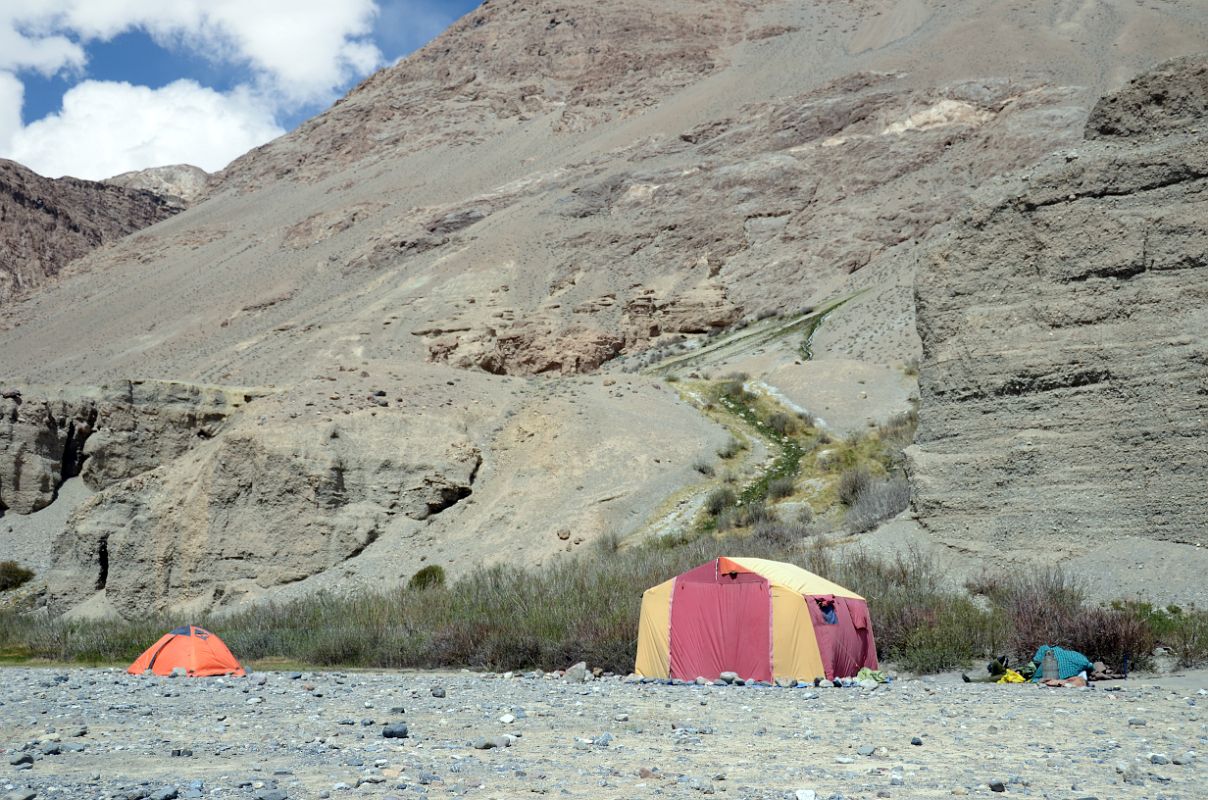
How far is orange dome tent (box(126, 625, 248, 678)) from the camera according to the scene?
14828 mm

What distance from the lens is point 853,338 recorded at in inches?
1534

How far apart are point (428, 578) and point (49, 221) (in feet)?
359

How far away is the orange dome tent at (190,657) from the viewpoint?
14.8m

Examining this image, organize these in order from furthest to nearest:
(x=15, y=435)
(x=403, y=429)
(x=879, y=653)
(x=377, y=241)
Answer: (x=377, y=241)
(x=15, y=435)
(x=403, y=429)
(x=879, y=653)

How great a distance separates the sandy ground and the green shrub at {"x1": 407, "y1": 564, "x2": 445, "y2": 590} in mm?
9236

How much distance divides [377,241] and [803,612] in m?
60.8

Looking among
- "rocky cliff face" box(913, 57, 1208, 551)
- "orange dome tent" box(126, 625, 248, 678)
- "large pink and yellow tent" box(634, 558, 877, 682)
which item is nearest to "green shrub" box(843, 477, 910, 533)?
"rocky cliff face" box(913, 57, 1208, 551)

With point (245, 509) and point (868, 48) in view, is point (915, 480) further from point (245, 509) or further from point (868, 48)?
point (868, 48)

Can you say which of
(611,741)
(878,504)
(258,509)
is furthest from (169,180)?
(611,741)

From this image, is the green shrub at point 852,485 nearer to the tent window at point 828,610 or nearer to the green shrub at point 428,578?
the green shrub at point 428,578

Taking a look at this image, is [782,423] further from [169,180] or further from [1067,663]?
[169,180]

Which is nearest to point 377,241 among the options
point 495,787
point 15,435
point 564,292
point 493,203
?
point 493,203

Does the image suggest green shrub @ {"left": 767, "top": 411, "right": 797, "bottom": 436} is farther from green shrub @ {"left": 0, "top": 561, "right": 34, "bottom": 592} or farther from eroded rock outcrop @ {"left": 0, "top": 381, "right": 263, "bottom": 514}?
green shrub @ {"left": 0, "top": 561, "right": 34, "bottom": 592}

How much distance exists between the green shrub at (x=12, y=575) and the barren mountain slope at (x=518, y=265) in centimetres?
304
